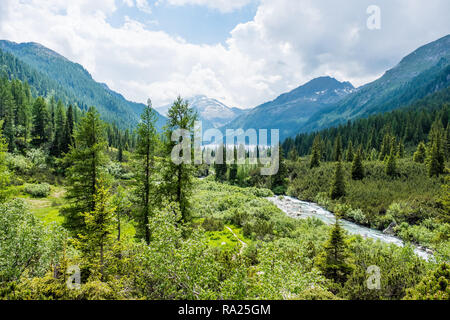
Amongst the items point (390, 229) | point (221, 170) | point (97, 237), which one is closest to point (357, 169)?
point (390, 229)

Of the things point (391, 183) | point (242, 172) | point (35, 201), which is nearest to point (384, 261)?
point (391, 183)

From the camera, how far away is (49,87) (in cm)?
19525

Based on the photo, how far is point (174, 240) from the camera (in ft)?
29.8

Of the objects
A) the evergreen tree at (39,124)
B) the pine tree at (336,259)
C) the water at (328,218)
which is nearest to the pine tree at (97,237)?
the pine tree at (336,259)

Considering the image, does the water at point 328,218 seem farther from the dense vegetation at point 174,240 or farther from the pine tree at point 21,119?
the pine tree at point 21,119

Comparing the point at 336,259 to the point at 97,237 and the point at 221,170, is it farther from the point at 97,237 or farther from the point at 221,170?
the point at 221,170

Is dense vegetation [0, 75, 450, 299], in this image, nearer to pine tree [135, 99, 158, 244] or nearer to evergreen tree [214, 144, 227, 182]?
pine tree [135, 99, 158, 244]

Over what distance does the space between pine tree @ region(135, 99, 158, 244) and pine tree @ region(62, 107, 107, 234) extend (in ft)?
8.50

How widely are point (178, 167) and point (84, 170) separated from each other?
6501 millimetres

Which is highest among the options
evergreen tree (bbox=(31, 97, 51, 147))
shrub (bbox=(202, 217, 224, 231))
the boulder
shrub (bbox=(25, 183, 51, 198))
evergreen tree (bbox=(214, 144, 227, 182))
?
evergreen tree (bbox=(31, 97, 51, 147))

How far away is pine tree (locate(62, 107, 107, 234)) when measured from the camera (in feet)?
51.8

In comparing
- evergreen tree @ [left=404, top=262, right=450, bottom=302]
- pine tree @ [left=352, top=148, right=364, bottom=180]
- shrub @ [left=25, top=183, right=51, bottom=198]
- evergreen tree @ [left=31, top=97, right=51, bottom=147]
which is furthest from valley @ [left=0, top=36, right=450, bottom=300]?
evergreen tree @ [left=31, top=97, right=51, bottom=147]
